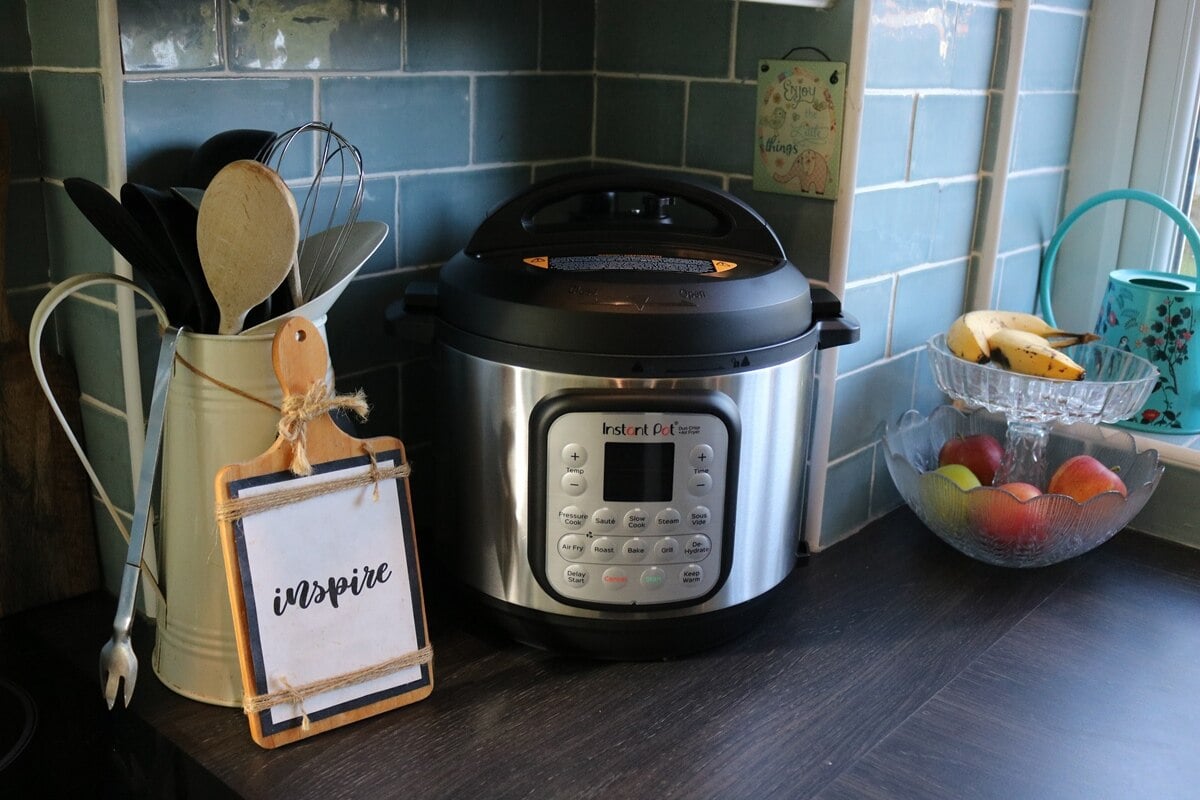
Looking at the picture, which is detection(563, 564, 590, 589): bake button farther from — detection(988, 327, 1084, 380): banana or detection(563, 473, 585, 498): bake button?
detection(988, 327, 1084, 380): banana

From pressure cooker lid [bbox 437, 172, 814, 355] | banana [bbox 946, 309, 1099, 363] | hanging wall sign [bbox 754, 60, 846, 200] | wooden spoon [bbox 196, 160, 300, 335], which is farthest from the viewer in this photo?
banana [bbox 946, 309, 1099, 363]

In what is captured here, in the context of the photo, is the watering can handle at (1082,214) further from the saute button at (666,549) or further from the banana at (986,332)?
the saute button at (666,549)

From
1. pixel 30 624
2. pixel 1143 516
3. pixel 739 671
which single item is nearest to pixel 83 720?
pixel 30 624

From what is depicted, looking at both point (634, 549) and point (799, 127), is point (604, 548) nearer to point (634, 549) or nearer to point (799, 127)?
point (634, 549)

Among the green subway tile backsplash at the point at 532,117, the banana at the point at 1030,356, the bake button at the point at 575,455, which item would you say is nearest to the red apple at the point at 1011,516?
the banana at the point at 1030,356

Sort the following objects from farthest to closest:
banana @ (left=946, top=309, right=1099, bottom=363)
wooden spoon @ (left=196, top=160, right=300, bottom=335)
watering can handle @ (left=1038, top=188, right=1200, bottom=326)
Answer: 1. watering can handle @ (left=1038, top=188, right=1200, bottom=326)
2. banana @ (left=946, top=309, right=1099, bottom=363)
3. wooden spoon @ (left=196, top=160, right=300, bottom=335)

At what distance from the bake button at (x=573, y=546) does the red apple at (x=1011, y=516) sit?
1.30 feet

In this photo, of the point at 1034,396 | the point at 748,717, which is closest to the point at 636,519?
the point at 748,717

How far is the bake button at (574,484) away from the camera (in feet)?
2.61

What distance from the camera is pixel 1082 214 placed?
1.28 m

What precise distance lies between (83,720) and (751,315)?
21.6 inches

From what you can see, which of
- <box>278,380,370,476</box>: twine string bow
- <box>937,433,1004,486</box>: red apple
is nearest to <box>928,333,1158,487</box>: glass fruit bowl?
<box>937,433,1004,486</box>: red apple

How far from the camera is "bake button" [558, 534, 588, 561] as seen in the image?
0.81 meters

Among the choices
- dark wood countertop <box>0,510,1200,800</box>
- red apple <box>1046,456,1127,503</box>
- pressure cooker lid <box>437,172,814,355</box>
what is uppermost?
pressure cooker lid <box>437,172,814,355</box>
